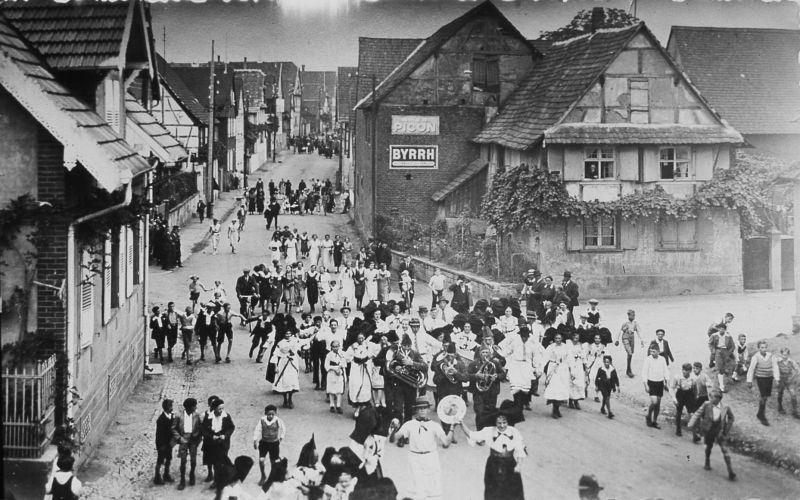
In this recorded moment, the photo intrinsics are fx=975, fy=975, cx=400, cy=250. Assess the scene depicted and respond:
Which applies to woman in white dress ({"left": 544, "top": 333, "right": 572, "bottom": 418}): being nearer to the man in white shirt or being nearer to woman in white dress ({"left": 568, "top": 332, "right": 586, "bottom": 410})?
woman in white dress ({"left": 568, "top": 332, "right": 586, "bottom": 410})

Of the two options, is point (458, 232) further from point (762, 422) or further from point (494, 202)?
point (762, 422)

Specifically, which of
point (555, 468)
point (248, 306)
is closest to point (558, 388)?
point (555, 468)

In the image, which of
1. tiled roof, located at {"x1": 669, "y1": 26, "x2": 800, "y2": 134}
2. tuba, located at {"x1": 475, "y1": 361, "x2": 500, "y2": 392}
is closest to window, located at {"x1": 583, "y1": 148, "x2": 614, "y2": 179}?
tiled roof, located at {"x1": 669, "y1": 26, "x2": 800, "y2": 134}

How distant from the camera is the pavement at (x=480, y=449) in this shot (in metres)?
13.5

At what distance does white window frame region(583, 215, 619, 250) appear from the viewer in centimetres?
2967

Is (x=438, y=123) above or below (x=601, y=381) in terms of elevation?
above

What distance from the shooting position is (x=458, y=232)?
3466 cm

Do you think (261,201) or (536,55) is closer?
(536,55)

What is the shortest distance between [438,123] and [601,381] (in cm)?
2147

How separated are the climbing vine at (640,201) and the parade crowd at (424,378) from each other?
4.21 meters

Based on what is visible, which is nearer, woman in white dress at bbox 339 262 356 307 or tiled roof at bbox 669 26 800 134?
woman in white dress at bbox 339 262 356 307

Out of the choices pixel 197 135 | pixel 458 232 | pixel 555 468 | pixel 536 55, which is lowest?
pixel 555 468

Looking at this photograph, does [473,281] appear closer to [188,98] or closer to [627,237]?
[627,237]

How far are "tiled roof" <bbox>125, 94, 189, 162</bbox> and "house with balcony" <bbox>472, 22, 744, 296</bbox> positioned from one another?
1357cm
